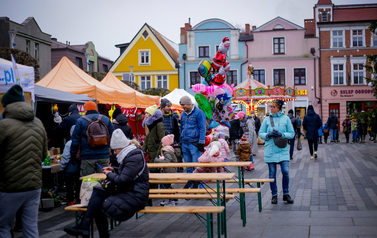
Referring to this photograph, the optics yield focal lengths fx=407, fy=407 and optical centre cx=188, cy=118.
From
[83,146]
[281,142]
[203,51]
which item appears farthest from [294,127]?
[203,51]

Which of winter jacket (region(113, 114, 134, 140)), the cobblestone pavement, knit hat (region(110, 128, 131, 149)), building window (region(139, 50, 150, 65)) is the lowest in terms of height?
the cobblestone pavement

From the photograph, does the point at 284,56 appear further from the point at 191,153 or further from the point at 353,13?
the point at 191,153

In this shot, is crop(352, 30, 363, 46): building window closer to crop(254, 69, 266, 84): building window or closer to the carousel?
crop(254, 69, 266, 84): building window

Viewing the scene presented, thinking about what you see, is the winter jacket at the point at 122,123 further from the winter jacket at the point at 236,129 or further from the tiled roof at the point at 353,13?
the tiled roof at the point at 353,13

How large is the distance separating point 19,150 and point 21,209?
2.24 ft

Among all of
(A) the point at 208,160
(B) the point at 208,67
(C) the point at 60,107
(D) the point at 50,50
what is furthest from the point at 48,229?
(D) the point at 50,50

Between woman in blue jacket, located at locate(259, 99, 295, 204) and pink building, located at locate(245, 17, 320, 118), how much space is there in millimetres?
33049

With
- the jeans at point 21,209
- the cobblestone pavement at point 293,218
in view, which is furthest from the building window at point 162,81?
the jeans at point 21,209

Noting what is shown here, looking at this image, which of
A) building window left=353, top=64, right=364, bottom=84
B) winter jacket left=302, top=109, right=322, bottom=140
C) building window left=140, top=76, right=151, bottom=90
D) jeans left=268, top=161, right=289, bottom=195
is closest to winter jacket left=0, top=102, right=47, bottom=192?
jeans left=268, top=161, right=289, bottom=195

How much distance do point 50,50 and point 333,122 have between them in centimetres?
2482

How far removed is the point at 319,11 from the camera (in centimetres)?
4288

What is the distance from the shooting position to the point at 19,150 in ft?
14.3

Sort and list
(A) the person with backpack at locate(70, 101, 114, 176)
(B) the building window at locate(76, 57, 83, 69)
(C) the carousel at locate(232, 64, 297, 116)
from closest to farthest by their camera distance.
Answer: (A) the person with backpack at locate(70, 101, 114, 176), (C) the carousel at locate(232, 64, 297, 116), (B) the building window at locate(76, 57, 83, 69)

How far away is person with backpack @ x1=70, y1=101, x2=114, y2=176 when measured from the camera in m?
6.88
